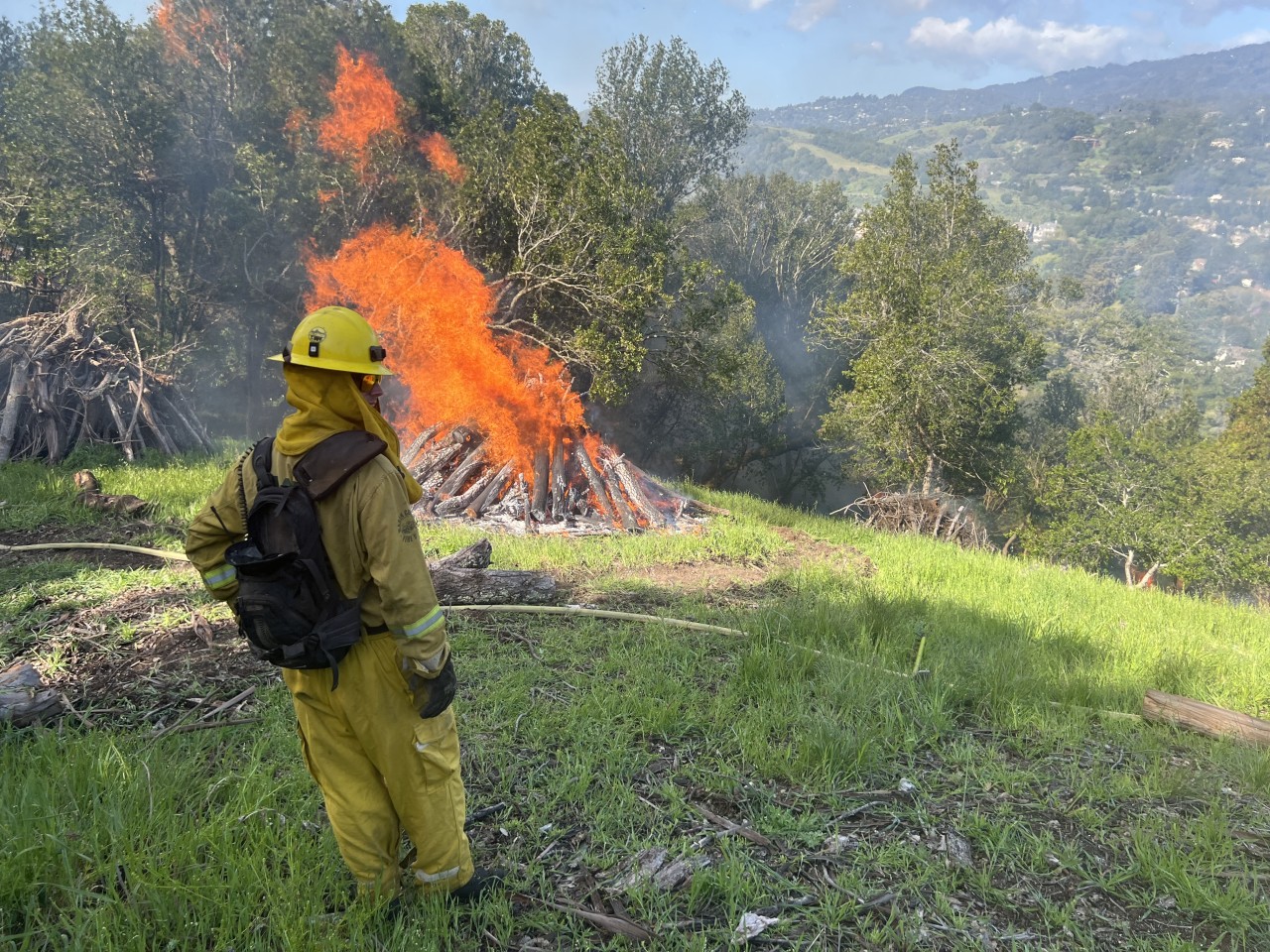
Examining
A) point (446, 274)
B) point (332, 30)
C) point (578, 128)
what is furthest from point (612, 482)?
point (332, 30)

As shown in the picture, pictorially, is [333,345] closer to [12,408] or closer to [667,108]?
[12,408]

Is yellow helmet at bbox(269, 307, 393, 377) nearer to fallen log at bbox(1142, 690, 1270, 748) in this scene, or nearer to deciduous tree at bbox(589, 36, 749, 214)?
fallen log at bbox(1142, 690, 1270, 748)

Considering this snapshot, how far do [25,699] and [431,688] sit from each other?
2623 mm

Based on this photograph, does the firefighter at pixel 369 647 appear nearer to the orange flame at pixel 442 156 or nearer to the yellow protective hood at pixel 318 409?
the yellow protective hood at pixel 318 409

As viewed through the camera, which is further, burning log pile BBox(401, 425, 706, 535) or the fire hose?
burning log pile BBox(401, 425, 706, 535)

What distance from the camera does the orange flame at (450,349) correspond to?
A: 1118 cm

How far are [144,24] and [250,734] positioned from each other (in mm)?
16137

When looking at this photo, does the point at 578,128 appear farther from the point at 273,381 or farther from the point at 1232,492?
the point at 1232,492

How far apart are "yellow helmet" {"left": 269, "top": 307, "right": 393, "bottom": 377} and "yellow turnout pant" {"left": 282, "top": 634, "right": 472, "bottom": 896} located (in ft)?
2.98

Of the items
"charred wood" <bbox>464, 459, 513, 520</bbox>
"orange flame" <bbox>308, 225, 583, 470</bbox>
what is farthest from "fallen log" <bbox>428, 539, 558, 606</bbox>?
"orange flame" <bbox>308, 225, 583, 470</bbox>

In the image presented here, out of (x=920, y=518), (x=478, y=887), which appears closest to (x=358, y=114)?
(x=920, y=518)

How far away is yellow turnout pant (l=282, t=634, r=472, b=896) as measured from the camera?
2287mm

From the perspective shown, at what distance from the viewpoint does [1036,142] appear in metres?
176

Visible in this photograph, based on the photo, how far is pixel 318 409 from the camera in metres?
2.26
